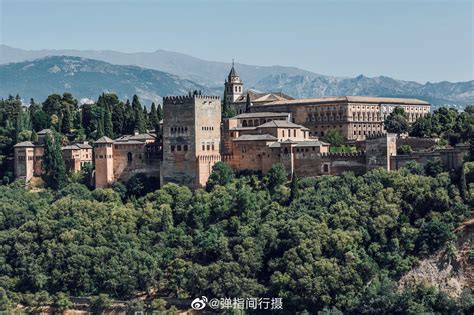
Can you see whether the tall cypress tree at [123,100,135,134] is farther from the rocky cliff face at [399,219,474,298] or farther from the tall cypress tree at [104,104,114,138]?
the rocky cliff face at [399,219,474,298]

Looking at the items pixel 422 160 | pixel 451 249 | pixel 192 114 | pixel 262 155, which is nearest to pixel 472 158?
pixel 422 160

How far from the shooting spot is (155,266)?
48531mm

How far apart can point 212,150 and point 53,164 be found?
11.0 metres

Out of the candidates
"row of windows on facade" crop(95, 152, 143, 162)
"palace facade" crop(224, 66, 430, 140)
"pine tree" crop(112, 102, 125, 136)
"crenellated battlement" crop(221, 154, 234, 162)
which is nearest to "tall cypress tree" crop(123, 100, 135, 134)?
"pine tree" crop(112, 102, 125, 136)

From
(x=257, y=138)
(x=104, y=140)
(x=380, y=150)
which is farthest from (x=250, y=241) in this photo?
(x=104, y=140)

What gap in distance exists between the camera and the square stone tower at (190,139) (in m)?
55.9

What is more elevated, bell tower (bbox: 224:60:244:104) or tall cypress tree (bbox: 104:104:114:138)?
bell tower (bbox: 224:60:244:104)

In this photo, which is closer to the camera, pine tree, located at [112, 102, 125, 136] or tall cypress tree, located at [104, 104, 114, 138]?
tall cypress tree, located at [104, 104, 114, 138]

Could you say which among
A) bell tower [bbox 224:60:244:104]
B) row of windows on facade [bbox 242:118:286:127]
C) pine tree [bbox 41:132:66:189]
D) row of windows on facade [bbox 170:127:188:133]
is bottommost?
pine tree [bbox 41:132:66:189]

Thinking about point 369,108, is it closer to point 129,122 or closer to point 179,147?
point 129,122

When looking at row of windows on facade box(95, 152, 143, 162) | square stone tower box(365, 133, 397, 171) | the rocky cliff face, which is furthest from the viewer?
row of windows on facade box(95, 152, 143, 162)

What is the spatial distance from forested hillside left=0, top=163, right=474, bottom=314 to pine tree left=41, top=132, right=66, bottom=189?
3.49 m

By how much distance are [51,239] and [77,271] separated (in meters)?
3.78

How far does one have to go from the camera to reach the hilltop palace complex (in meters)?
54.1
